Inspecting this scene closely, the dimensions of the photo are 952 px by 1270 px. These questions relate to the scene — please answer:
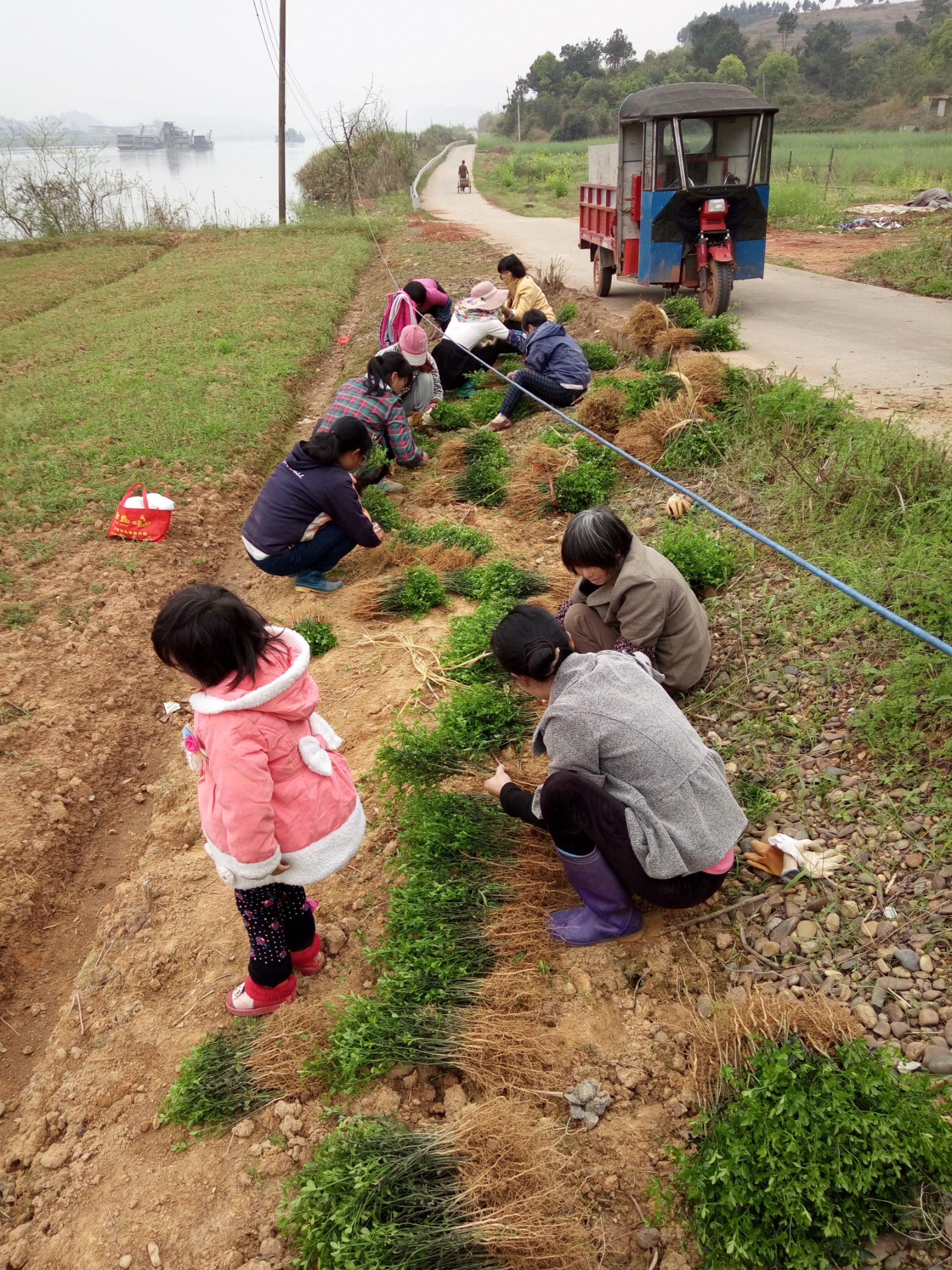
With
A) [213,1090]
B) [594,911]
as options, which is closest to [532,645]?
[594,911]

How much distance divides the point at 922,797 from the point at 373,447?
14.7 ft

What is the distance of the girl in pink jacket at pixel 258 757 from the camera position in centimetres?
218

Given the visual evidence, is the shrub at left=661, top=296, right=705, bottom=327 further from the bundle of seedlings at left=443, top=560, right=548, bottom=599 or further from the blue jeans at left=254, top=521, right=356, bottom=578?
the blue jeans at left=254, top=521, right=356, bottom=578

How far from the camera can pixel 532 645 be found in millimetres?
2441

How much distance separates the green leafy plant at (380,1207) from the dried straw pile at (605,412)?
526cm

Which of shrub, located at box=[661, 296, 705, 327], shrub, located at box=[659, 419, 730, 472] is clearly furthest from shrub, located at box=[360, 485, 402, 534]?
shrub, located at box=[661, 296, 705, 327]

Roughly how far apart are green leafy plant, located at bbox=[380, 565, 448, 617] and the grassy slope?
120 inches

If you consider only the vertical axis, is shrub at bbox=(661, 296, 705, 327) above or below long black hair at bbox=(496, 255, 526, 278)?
below

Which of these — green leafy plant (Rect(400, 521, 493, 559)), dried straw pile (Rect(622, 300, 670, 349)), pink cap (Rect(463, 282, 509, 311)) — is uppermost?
pink cap (Rect(463, 282, 509, 311))

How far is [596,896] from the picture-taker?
8.77ft

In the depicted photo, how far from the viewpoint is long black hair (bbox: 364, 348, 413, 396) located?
5814 mm

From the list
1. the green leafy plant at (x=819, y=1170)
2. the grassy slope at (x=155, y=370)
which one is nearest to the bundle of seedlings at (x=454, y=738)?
the green leafy plant at (x=819, y=1170)

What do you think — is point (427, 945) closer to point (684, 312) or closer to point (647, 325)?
point (647, 325)

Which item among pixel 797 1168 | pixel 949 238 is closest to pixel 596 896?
pixel 797 1168
